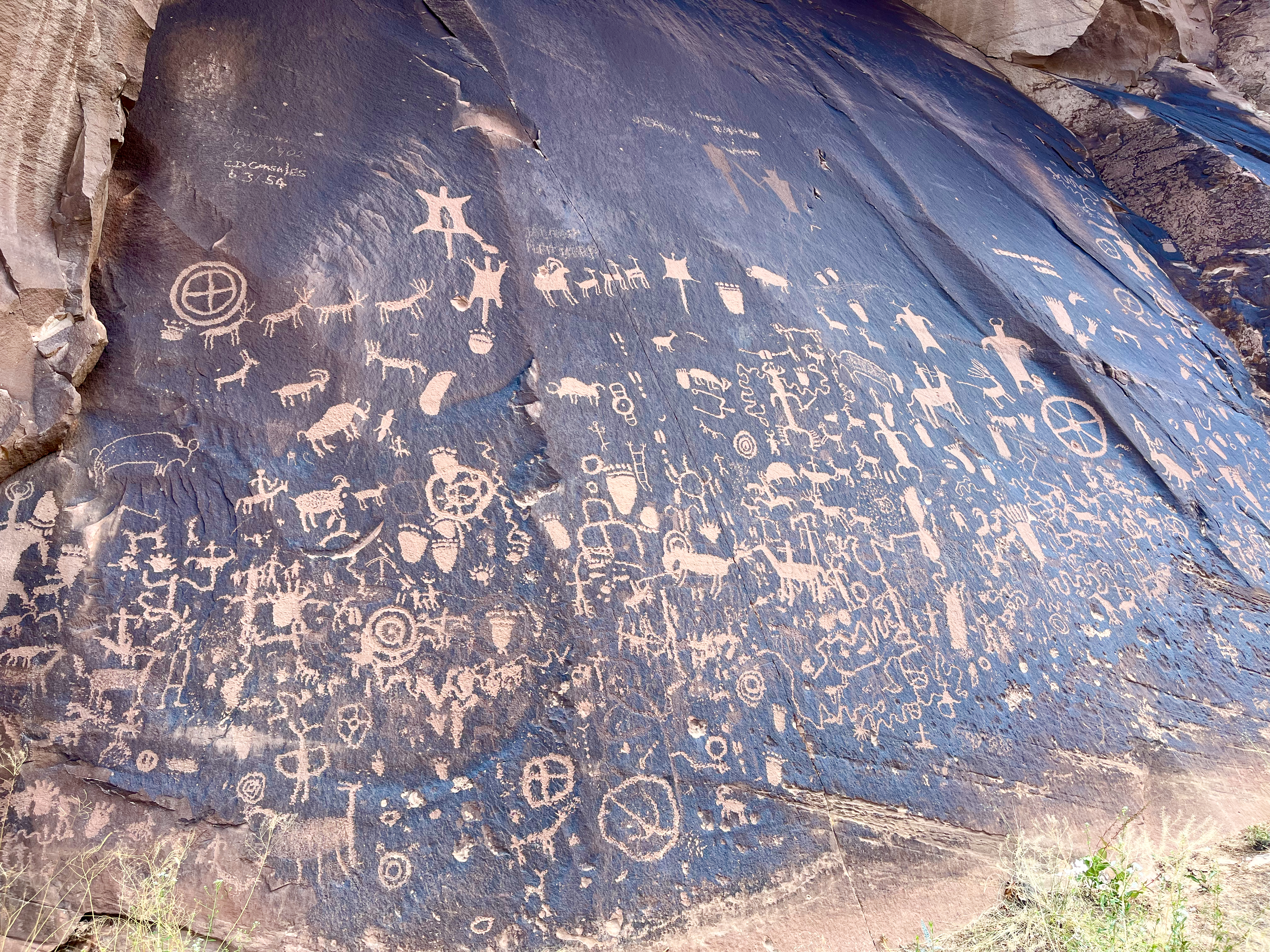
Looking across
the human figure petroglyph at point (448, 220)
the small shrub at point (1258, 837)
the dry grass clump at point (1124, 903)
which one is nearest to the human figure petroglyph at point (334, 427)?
the human figure petroglyph at point (448, 220)

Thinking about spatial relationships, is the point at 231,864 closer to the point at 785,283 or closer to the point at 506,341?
the point at 506,341

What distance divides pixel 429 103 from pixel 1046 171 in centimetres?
402

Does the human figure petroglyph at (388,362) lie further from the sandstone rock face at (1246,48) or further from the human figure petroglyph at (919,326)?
the sandstone rock face at (1246,48)

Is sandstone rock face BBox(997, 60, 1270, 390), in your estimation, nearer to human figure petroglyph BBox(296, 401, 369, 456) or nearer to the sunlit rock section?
the sunlit rock section

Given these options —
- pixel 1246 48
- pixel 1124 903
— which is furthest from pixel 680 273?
pixel 1246 48

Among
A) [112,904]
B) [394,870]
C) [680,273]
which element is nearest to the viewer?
[112,904]

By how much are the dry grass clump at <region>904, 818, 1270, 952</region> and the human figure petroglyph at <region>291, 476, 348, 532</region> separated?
1941 millimetres

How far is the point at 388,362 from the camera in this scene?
8.50 ft

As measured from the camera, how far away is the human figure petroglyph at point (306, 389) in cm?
247

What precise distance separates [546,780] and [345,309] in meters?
1.65

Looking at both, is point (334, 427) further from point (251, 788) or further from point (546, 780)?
point (546, 780)

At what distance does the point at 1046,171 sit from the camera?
5148 mm

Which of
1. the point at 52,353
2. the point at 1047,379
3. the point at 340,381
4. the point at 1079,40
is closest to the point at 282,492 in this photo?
the point at 340,381

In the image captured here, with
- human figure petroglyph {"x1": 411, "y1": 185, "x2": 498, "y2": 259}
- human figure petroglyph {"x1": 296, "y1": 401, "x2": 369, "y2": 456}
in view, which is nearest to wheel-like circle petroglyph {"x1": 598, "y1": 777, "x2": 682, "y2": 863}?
human figure petroglyph {"x1": 296, "y1": 401, "x2": 369, "y2": 456}
